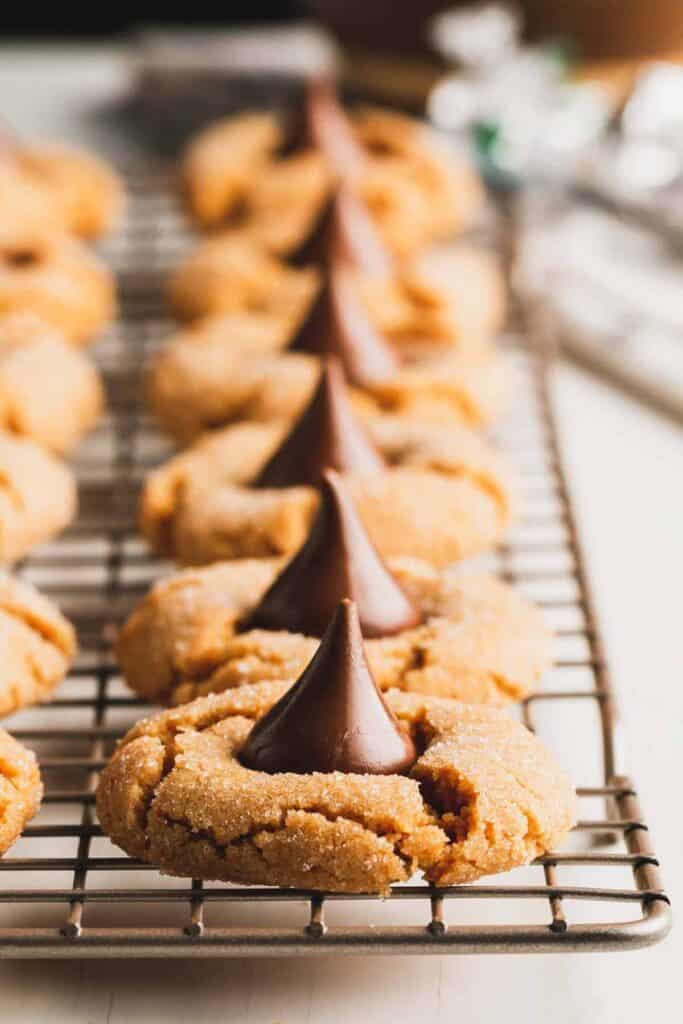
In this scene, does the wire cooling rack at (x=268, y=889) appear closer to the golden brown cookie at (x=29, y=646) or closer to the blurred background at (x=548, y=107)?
the golden brown cookie at (x=29, y=646)

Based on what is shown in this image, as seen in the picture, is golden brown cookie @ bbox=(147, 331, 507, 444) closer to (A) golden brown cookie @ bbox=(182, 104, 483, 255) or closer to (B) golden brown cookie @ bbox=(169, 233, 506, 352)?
(B) golden brown cookie @ bbox=(169, 233, 506, 352)

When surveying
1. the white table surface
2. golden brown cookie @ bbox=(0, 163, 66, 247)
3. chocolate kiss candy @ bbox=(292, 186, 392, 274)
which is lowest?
the white table surface

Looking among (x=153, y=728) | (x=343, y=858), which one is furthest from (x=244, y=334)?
(x=343, y=858)

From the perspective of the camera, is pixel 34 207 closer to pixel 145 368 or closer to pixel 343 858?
pixel 145 368

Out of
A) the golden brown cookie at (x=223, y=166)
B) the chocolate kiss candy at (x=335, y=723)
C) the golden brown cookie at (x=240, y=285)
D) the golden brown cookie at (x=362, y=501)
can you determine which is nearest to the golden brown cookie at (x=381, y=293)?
the golden brown cookie at (x=240, y=285)

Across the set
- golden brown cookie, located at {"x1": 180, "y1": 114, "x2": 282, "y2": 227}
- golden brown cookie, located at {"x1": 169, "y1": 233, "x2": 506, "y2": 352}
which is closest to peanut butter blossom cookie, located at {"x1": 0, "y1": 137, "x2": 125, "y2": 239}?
golden brown cookie, located at {"x1": 180, "y1": 114, "x2": 282, "y2": 227}

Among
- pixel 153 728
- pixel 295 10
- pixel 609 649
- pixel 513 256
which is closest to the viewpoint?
pixel 153 728
